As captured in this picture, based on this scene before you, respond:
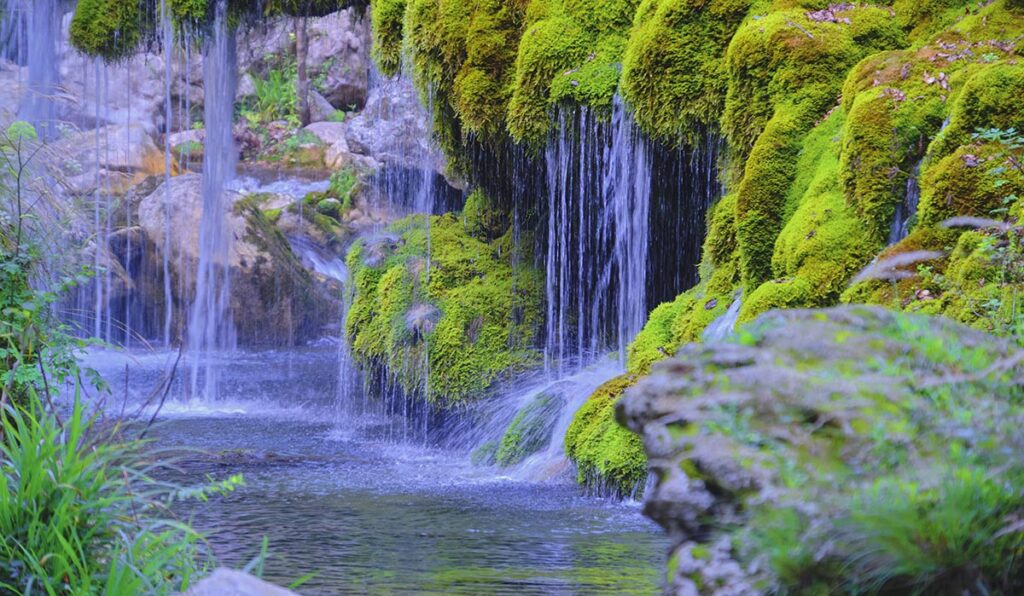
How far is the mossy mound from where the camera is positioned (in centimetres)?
1217

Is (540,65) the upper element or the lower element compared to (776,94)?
upper

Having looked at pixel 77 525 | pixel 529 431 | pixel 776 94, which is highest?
pixel 776 94

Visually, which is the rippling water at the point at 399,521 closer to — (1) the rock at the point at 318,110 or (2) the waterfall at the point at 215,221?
(2) the waterfall at the point at 215,221

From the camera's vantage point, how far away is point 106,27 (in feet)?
51.5

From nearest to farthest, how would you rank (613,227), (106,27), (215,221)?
(613,227), (106,27), (215,221)

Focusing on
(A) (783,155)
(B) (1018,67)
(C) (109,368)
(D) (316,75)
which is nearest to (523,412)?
(A) (783,155)

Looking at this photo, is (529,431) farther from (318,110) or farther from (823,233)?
(318,110)

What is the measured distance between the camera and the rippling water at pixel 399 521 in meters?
6.08

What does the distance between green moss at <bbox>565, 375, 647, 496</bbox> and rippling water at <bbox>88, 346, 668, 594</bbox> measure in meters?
0.22

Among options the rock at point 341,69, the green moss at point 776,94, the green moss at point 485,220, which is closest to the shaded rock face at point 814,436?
the green moss at point 776,94

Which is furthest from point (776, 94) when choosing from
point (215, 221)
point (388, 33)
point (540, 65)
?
point (215, 221)

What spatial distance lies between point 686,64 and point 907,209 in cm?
319

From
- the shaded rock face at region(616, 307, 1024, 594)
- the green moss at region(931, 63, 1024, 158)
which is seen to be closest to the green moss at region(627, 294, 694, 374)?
the green moss at region(931, 63, 1024, 158)

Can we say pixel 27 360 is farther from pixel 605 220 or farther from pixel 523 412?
pixel 605 220
